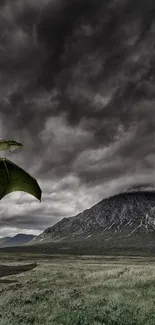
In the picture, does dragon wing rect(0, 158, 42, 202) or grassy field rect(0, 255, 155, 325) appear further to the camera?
grassy field rect(0, 255, 155, 325)

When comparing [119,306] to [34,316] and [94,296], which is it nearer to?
[94,296]

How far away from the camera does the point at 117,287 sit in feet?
65.2

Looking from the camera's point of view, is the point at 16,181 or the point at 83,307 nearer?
the point at 16,181

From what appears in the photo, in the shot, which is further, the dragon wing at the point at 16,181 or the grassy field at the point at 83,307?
the grassy field at the point at 83,307

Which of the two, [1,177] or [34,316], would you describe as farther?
[34,316]

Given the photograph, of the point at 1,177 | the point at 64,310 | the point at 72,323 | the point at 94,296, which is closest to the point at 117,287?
the point at 94,296

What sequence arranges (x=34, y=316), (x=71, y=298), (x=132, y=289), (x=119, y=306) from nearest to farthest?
(x=34, y=316) < (x=119, y=306) < (x=71, y=298) < (x=132, y=289)

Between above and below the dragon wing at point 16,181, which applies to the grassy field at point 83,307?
below

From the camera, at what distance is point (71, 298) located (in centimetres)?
1620

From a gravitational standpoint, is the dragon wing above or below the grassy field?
above

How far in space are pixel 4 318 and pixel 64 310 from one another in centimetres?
259

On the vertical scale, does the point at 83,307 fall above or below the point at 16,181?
below

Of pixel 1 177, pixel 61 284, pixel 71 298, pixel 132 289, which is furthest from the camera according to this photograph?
pixel 61 284

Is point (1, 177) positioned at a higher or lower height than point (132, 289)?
higher
